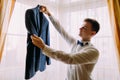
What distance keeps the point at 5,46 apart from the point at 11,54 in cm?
10

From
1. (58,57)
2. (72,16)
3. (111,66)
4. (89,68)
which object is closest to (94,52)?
(89,68)

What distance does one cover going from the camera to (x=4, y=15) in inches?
74.2

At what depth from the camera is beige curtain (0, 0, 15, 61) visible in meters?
1.86

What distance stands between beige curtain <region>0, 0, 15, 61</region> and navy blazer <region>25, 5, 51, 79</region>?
388 mm

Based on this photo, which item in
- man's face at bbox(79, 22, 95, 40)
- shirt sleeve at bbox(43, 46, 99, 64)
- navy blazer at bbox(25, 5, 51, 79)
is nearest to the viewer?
shirt sleeve at bbox(43, 46, 99, 64)

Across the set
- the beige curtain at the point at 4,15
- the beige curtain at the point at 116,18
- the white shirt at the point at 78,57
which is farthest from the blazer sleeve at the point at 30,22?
the beige curtain at the point at 116,18

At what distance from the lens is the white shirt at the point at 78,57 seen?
1.48 m

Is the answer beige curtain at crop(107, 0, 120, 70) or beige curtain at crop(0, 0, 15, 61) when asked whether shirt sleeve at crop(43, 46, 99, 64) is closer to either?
beige curtain at crop(107, 0, 120, 70)

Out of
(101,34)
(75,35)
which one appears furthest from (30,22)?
(101,34)

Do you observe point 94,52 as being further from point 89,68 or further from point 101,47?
point 101,47

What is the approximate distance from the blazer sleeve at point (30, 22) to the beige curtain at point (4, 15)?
1.32ft

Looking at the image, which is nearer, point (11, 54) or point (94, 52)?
point (94, 52)

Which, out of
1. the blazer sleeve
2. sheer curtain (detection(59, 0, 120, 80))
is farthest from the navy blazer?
sheer curtain (detection(59, 0, 120, 80))

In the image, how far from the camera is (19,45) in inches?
77.9
